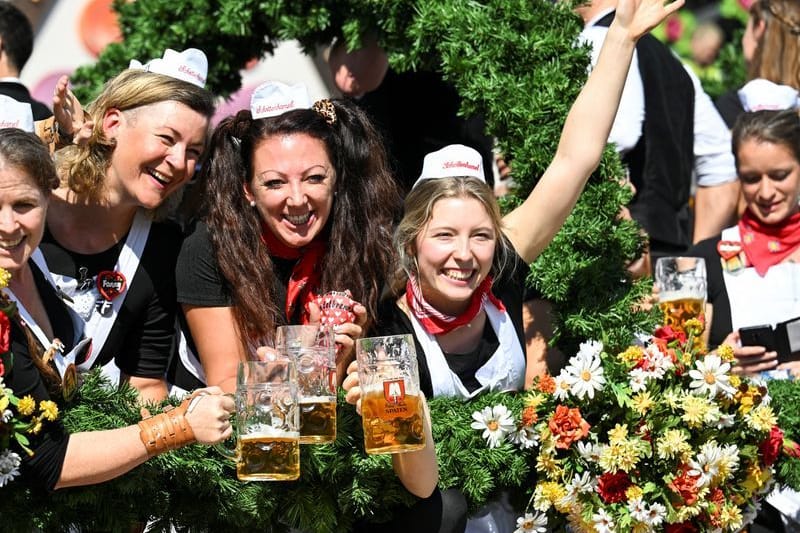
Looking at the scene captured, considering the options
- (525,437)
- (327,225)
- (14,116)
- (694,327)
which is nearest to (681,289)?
(694,327)

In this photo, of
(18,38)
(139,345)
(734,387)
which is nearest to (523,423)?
(734,387)

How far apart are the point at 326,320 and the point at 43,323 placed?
79 cm

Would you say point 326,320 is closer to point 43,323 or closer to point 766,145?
point 43,323

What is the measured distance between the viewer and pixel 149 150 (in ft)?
12.9

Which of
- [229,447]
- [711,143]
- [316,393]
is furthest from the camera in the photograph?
[711,143]

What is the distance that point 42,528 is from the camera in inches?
125

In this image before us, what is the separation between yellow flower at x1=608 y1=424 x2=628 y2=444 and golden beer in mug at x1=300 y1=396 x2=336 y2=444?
862 millimetres

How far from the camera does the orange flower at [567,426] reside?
11.9ft

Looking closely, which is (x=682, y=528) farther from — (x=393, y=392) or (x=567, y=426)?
(x=393, y=392)

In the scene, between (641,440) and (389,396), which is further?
(641,440)

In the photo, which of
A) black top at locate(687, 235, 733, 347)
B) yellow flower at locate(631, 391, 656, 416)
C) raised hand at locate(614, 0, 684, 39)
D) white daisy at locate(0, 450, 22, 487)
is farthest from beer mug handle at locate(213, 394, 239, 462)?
black top at locate(687, 235, 733, 347)

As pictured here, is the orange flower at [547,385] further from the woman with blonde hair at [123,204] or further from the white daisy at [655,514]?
the woman with blonde hair at [123,204]

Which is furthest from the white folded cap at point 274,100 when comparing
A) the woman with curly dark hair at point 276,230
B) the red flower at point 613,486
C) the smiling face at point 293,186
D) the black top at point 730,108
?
the black top at point 730,108

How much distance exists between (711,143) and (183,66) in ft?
8.48
